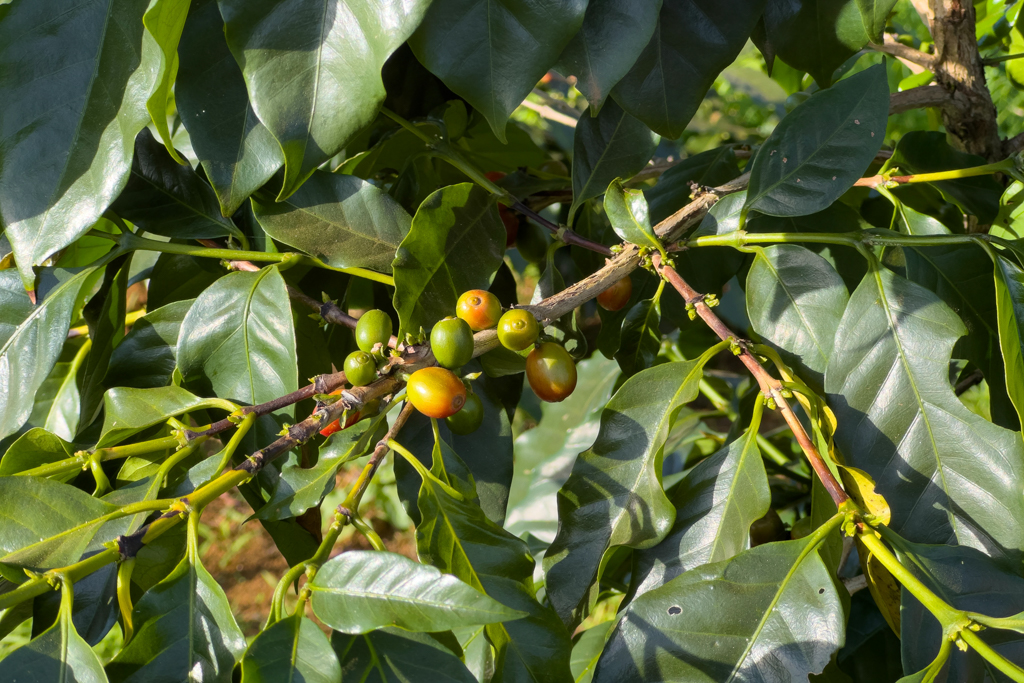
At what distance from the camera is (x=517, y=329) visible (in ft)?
2.34

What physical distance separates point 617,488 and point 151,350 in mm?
586

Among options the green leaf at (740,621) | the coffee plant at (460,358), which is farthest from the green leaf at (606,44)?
the green leaf at (740,621)

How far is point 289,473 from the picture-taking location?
0.68 meters

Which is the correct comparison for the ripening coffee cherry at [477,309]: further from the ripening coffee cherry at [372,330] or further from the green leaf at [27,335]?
the green leaf at [27,335]

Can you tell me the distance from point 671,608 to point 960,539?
30 cm

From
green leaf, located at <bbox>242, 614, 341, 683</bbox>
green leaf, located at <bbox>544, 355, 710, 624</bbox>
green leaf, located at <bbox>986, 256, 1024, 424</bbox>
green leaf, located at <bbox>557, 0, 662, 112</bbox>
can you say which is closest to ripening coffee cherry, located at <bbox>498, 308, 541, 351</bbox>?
green leaf, located at <bbox>544, 355, 710, 624</bbox>

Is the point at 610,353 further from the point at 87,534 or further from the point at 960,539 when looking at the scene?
the point at 87,534

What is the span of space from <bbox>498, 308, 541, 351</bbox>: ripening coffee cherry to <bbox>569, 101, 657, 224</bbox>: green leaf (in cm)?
22

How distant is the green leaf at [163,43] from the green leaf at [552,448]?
116 cm

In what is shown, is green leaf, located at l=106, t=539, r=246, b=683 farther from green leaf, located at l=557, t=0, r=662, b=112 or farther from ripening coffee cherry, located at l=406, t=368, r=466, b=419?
green leaf, located at l=557, t=0, r=662, b=112

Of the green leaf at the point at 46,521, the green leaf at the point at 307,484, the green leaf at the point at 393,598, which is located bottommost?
the green leaf at the point at 307,484

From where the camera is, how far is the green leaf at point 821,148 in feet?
2.42

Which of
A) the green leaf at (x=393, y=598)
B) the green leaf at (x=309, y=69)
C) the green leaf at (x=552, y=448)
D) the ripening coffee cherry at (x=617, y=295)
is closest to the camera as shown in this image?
the green leaf at (x=393, y=598)

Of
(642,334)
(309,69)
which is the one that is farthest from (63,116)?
(642,334)
